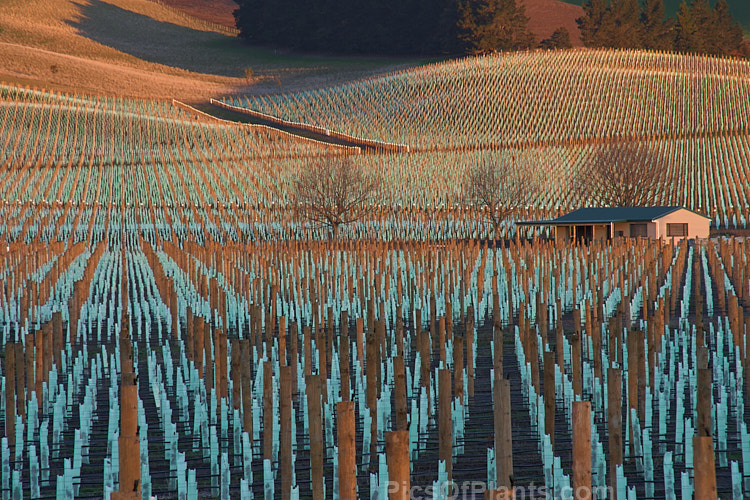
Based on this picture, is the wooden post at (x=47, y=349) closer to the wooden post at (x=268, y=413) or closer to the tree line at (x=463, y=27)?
the wooden post at (x=268, y=413)

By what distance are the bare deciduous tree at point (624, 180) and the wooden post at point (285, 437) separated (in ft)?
110

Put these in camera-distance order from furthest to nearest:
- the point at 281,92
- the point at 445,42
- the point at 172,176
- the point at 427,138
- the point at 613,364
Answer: the point at 445,42 < the point at 281,92 < the point at 427,138 < the point at 172,176 < the point at 613,364

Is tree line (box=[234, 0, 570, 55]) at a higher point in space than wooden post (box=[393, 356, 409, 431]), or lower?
higher

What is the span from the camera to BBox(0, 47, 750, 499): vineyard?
671 centimetres

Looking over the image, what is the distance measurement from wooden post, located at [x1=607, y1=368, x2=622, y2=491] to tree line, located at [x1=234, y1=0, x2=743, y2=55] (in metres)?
83.7

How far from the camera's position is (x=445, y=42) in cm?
9212

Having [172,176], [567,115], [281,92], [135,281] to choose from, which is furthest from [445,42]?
[135,281]

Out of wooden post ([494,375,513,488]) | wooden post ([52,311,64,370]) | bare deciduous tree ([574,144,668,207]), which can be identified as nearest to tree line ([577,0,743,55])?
bare deciduous tree ([574,144,668,207])

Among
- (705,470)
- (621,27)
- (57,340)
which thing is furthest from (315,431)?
(621,27)

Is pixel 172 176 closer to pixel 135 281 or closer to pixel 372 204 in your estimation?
pixel 372 204

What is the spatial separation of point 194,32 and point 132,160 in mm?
68681

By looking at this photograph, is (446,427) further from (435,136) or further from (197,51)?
(197,51)

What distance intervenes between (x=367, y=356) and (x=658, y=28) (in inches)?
3789

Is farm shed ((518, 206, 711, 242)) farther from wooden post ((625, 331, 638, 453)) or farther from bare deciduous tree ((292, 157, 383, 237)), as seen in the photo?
wooden post ((625, 331, 638, 453))
